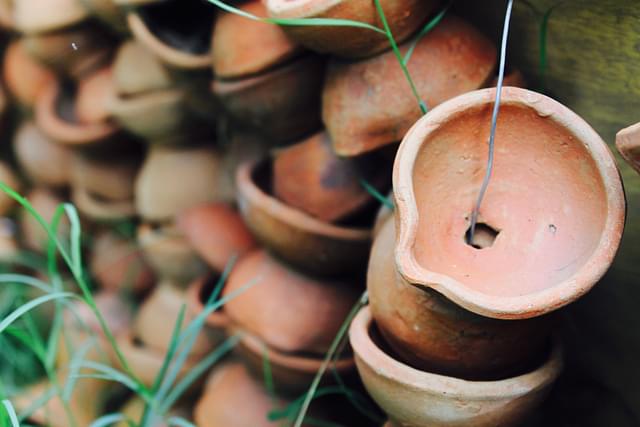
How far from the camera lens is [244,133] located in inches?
46.4

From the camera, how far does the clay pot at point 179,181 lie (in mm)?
1282

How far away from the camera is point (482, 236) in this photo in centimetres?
71

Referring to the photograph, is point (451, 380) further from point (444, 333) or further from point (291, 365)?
point (291, 365)

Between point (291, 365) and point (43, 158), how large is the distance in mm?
840

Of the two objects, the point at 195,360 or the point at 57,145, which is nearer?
the point at 195,360

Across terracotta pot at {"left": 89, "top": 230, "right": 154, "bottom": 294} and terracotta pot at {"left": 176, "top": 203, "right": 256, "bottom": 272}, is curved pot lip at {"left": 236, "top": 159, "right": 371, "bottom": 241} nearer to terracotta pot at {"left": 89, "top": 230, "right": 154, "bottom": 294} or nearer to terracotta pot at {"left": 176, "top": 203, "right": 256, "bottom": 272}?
terracotta pot at {"left": 176, "top": 203, "right": 256, "bottom": 272}

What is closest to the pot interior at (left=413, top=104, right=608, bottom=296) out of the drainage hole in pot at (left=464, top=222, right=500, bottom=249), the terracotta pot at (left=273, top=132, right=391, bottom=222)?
the drainage hole in pot at (left=464, top=222, right=500, bottom=249)

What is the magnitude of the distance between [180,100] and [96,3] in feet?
0.70

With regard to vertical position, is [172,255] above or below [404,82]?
below

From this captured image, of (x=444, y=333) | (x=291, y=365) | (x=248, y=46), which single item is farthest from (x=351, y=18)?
(x=291, y=365)

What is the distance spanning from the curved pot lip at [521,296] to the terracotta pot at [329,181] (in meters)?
0.26

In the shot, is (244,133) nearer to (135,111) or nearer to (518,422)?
(135,111)

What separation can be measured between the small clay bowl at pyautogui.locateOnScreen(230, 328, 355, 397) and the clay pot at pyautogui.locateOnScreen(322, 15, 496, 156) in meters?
0.28

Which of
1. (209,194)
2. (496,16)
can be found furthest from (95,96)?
(496,16)
